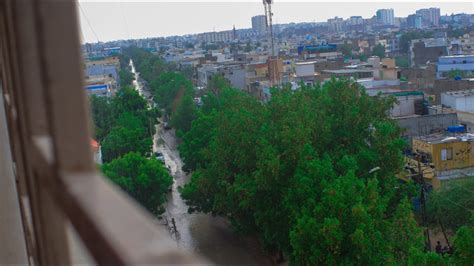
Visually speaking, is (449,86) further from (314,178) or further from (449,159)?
(314,178)

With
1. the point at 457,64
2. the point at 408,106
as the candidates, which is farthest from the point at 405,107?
the point at 457,64

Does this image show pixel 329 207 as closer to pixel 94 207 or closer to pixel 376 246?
pixel 376 246

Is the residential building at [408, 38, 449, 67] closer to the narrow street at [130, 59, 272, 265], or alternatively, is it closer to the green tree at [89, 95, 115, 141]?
the green tree at [89, 95, 115, 141]

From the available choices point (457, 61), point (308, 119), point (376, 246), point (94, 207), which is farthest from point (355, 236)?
point (457, 61)

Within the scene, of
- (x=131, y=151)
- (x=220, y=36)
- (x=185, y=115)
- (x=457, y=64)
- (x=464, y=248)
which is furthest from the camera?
(x=220, y=36)

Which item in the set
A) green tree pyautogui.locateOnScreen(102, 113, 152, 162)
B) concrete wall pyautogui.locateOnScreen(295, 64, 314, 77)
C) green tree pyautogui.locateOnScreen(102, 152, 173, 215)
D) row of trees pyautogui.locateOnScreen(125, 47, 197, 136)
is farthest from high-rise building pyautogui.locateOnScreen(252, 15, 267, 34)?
green tree pyautogui.locateOnScreen(102, 152, 173, 215)

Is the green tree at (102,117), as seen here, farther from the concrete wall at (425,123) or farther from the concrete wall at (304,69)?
the concrete wall at (304,69)

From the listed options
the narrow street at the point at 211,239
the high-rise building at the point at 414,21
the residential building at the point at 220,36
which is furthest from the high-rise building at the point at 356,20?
the narrow street at the point at 211,239
